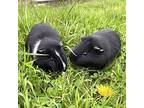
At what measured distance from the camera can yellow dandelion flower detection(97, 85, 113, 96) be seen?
256 centimetres

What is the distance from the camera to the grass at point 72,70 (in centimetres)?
251

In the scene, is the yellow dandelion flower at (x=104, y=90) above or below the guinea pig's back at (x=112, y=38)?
below

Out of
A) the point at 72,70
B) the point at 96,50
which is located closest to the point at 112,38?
the point at 96,50

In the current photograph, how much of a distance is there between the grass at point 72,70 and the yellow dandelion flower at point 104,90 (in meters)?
0.02

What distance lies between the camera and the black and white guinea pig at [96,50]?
259cm

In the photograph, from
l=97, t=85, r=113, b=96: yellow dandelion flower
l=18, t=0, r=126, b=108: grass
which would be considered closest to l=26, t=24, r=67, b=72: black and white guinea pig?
l=18, t=0, r=126, b=108: grass

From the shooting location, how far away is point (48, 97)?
2.53 metres

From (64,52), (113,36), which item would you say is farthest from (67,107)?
(113,36)

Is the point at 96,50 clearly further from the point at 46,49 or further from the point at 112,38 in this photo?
the point at 46,49

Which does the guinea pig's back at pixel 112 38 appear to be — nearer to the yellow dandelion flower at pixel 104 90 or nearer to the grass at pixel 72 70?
the grass at pixel 72 70

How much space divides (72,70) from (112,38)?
277 millimetres

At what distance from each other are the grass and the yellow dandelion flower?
0.02 m

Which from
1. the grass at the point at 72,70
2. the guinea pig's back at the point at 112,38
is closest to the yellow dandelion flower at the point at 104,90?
the grass at the point at 72,70
